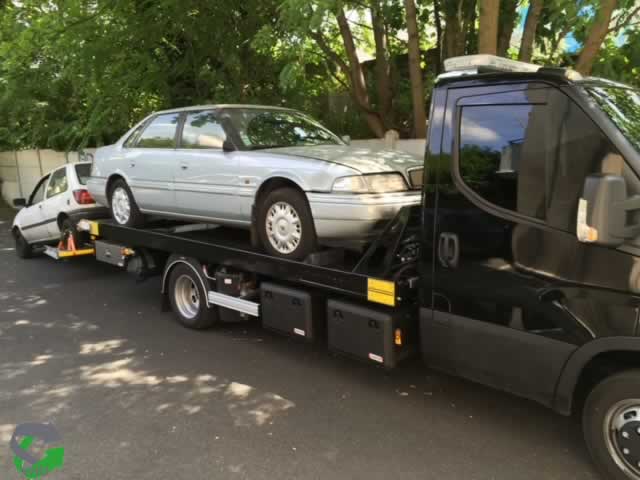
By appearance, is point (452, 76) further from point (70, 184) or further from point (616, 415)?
point (70, 184)

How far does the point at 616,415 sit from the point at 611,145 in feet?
4.91

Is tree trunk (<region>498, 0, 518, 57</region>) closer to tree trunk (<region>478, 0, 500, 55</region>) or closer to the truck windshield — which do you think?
tree trunk (<region>478, 0, 500, 55</region>)

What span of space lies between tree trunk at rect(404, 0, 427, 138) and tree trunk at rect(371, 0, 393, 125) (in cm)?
87

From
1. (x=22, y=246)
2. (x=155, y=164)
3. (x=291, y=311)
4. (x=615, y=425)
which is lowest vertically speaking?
→ (x=22, y=246)

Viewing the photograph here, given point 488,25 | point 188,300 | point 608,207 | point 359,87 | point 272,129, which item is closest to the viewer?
point 608,207

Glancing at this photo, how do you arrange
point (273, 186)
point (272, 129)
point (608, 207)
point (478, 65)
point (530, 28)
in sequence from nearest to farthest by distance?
point (608, 207) → point (478, 65) → point (273, 186) → point (272, 129) → point (530, 28)

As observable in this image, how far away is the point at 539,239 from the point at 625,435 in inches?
45.9

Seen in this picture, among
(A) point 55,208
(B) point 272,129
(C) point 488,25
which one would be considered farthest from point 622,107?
(A) point 55,208

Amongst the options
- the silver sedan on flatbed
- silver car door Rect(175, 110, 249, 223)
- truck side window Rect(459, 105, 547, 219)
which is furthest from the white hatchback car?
truck side window Rect(459, 105, 547, 219)

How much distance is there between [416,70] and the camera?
792 cm

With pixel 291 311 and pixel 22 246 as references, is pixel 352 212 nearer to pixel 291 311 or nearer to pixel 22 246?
pixel 291 311

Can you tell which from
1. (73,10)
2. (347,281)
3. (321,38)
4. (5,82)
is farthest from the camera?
(5,82)

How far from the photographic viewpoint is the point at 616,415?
124 inches

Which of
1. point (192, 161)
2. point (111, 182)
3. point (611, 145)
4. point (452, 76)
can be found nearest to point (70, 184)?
point (111, 182)
